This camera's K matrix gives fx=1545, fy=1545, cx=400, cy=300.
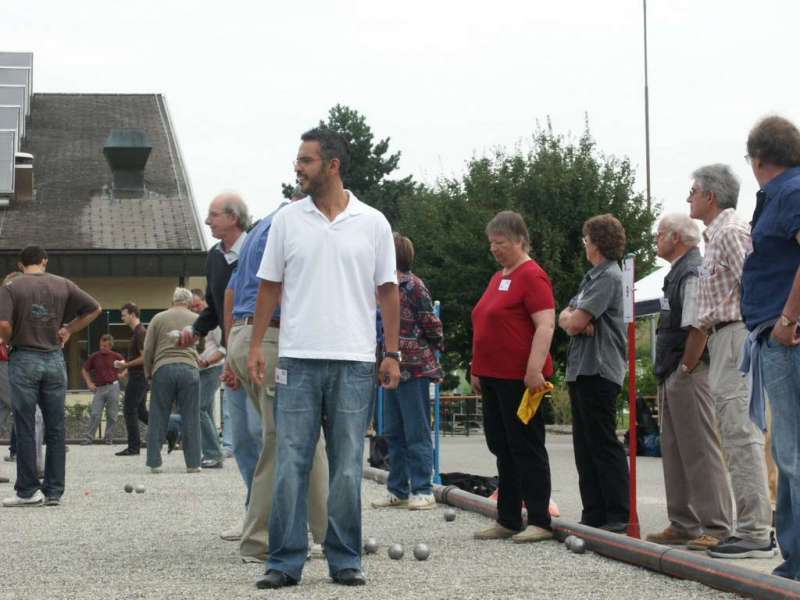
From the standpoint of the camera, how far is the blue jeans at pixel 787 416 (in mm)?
6336

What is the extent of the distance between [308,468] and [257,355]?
0.57m

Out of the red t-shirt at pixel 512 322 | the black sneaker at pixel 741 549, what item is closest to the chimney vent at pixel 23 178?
the red t-shirt at pixel 512 322

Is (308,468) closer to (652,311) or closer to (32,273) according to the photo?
(32,273)

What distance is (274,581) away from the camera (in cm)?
682

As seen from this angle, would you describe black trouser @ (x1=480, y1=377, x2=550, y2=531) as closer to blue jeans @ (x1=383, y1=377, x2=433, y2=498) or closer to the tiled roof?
blue jeans @ (x1=383, y1=377, x2=433, y2=498)

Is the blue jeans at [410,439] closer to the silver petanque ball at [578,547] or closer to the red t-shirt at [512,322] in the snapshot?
the red t-shirt at [512,322]

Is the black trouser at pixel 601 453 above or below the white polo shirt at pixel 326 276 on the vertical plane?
below

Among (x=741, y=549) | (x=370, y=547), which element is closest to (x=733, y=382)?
(x=741, y=549)

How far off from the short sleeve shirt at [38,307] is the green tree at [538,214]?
1261 inches

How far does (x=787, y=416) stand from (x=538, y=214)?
40087 mm

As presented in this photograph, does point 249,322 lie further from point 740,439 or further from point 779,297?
point 779,297

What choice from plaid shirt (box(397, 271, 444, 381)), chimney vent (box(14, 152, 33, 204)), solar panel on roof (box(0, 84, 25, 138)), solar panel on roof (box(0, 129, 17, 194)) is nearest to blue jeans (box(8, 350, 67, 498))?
plaid shirt (box(397, 271, 444, 381))

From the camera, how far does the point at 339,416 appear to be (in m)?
7.05

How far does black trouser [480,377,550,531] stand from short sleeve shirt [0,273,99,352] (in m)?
4.16
